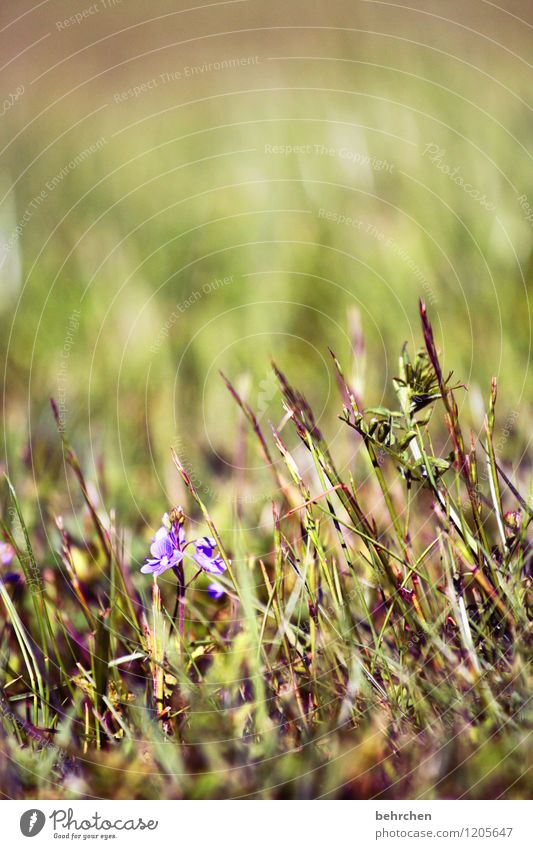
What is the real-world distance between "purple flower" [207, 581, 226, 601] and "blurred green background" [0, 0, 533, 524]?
0.58 feet

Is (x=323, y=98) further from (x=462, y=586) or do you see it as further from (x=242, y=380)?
(x=462, y=586)

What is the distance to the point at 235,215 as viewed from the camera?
150 cm

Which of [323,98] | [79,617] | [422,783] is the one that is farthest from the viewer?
[323,98]

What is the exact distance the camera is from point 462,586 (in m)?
0.89

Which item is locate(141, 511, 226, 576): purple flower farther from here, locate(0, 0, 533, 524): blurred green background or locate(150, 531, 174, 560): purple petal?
locate(0, 0, 533, 524): blurred green background

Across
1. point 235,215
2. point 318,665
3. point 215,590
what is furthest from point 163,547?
point 235,215

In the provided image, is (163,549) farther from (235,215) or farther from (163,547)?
(235,215)

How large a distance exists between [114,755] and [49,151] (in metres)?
1.01

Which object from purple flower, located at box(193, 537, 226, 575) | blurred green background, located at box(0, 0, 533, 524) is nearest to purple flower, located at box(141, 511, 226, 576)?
purple flower, located at box(193, 537, 226, 575)

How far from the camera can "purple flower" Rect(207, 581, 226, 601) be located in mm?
973

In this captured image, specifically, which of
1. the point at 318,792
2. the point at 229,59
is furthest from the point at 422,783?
the point at 229,59

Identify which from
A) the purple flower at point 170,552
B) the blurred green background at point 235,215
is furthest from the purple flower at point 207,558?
the blurred green background at point 235,215

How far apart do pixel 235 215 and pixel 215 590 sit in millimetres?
792

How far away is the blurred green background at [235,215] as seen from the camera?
126 centimetres
